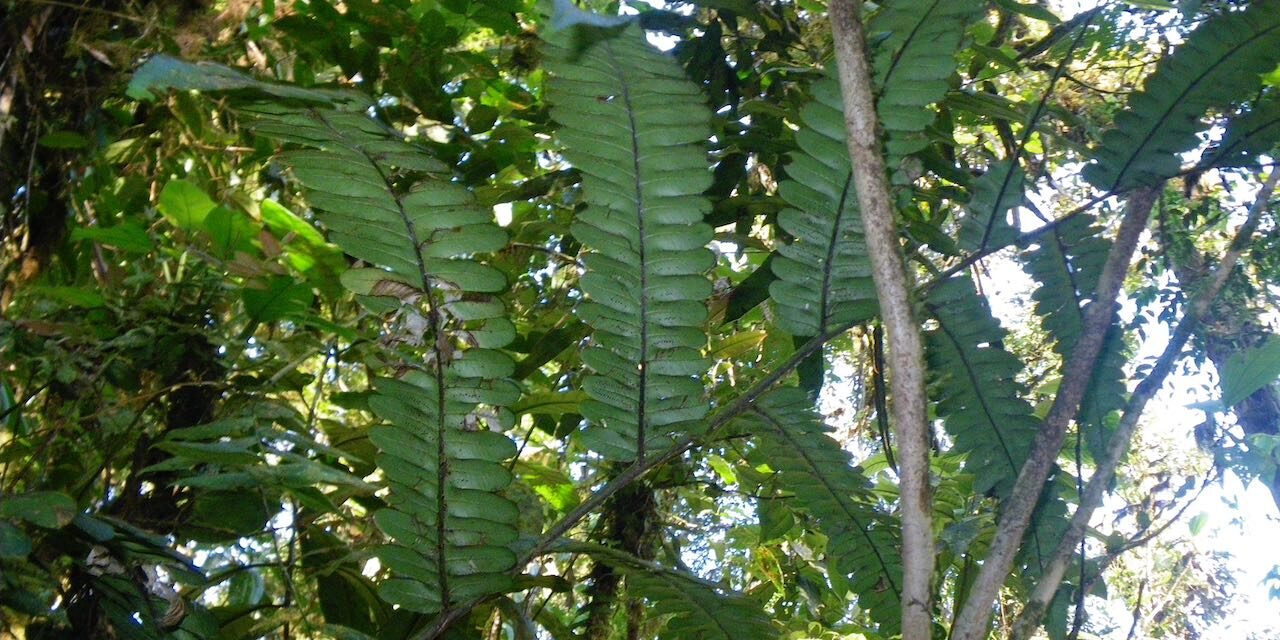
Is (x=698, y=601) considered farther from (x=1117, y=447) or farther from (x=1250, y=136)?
(x=1250, y=136)

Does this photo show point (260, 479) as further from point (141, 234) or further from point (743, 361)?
point (743, 361)

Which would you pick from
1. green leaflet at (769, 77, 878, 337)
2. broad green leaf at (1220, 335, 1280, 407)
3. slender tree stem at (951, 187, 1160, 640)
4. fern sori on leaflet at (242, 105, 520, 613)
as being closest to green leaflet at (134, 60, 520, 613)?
fern sori on leaflet at (242, 105, 520, 613)

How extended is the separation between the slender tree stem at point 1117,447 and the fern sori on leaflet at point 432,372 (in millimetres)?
454

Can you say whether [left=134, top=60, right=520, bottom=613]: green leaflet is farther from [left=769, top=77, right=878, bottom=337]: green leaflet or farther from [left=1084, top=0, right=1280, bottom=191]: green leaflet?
[left=1084, top=0, right=1280, bottom=191]: green leaflet

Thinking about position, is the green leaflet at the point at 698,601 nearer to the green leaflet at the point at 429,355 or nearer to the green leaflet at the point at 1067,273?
the green leaflet at the point at 429,355

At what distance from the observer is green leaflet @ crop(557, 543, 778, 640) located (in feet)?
3.49

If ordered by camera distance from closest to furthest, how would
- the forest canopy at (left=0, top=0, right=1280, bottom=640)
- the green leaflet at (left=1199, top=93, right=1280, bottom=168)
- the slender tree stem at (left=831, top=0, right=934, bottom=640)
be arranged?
the slender tree stem at (left=831, top=0, right=934, bottom=640) → the forest canopy at (left=0, top=0, right=1280, bottom=640) → the green leaflet at (left=1199, top=93, right=1280, bottom=168)

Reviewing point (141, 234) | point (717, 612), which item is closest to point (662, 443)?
point (717, 612)

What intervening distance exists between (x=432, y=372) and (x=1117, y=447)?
60cm

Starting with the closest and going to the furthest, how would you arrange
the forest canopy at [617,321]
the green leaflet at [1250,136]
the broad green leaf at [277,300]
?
the forest canopy at [617,321] < the green leaflet at [1250,136] < the broad green leaf at [277,300]

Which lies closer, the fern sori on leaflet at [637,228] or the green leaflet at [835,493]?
the fern sori on leaflet at [637,228]

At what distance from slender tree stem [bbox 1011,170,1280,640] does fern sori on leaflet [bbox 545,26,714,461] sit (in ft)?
1.14

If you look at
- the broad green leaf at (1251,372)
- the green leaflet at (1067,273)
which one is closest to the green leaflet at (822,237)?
the green leaflet at (1067,273)

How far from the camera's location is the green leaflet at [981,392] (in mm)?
1021
